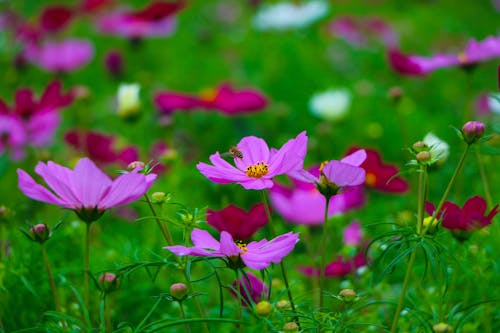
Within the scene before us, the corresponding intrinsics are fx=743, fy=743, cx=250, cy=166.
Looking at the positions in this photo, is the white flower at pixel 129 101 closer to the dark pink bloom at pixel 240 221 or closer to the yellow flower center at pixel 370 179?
Answer: the yellow flower center at pixel 370 179

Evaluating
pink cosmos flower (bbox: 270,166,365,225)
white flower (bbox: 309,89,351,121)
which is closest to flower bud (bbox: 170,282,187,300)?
pink cosmos flower (bbox: 270,166,365,225)

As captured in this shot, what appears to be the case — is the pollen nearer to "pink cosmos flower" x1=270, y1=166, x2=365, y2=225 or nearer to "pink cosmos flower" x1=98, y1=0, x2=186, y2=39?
"pink cosmos flower" x1=270, y1=166, x2=365, y2=225

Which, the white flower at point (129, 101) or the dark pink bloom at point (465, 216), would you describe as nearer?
the dark pink bloom at point (465, 216)

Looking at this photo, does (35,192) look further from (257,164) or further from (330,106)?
(330,106)

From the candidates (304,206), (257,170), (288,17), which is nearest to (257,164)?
(257,170)

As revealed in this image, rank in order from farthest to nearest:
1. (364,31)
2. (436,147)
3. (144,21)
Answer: (364,31)
(144,21)
(436,147)

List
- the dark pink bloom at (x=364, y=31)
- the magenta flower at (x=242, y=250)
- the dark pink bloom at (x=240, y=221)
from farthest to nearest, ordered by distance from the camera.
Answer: the dark pink bloom at (x=364, y=31) → the dark pink bloom at (x=240, y=221) → the magenta flower at (x=242, y=250)

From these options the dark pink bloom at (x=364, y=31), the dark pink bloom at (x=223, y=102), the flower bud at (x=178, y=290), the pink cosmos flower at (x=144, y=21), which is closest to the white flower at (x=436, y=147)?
the flower bud at (x=178, y=290)
